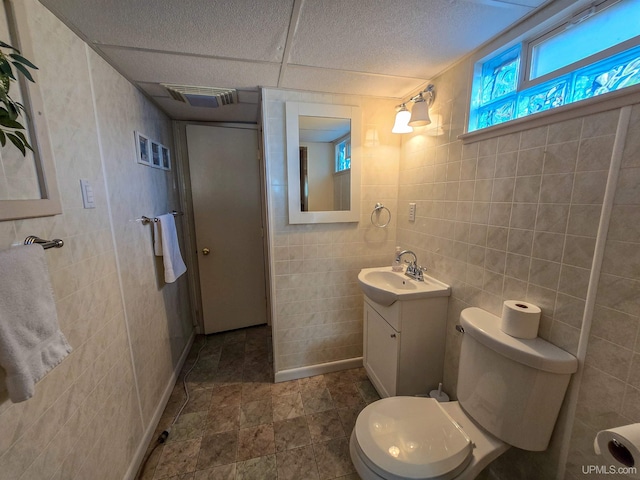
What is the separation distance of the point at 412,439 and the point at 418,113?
5.34 feet

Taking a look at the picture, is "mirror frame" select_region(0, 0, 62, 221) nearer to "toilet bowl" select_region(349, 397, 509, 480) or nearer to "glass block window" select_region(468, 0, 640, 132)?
"toilet bowl" select_region(349, 397, 509, 480)

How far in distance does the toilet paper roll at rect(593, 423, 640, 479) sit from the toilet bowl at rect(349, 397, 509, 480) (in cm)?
48

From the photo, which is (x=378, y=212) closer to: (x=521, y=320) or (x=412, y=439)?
(x=521, y=320)

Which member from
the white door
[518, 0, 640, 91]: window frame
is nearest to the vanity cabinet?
[518, 0, 640, 91]: window frame

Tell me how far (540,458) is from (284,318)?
4.97ft

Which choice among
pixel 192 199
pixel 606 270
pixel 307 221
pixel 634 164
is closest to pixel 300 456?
pixel 307 221

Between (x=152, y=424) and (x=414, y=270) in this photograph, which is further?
(x=414, y=270)

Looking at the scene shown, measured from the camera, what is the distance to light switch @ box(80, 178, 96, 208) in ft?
3.50

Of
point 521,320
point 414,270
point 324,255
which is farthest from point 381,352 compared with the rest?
point 521,320

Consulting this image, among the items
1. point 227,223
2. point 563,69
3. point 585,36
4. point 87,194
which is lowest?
point 227,223

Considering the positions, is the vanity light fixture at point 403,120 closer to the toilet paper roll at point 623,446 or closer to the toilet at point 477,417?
the toilet at point 477,417

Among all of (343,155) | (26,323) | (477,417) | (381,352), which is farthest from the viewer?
(343,155)

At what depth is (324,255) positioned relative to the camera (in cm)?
191

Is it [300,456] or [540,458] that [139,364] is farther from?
[540,458]
